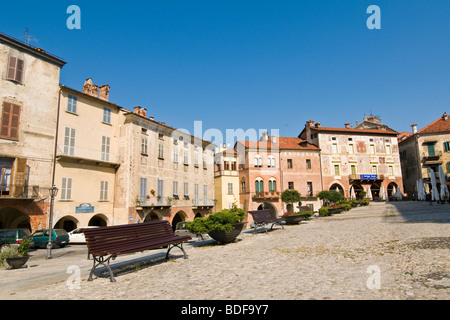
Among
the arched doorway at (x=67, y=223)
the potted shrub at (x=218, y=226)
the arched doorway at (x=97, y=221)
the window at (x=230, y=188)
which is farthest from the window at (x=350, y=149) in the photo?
the arched doorway at (x=67, y=223)

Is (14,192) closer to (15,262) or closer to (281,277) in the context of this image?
(15,262)

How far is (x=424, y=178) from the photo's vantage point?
147ft

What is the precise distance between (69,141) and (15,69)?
19.4ft

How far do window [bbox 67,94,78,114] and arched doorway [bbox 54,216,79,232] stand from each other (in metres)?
8.51

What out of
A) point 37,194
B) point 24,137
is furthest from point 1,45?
point 37,194

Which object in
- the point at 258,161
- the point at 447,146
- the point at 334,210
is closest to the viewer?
the point at 334,210

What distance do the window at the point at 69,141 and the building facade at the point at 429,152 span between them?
4536 cm

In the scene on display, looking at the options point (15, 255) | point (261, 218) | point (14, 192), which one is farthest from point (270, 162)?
point (15, 255)

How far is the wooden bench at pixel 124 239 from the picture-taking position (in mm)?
6490

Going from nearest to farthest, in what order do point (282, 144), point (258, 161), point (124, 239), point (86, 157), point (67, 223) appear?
point (124, 239) → point (86, 157) → point (67, 223) → point (258, 161) → point (282, 144)

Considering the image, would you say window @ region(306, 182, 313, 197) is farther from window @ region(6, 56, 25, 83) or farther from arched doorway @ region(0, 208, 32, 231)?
window @ region(6, 56, 25, 83)

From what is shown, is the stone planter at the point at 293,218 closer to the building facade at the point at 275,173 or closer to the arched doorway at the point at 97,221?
the arched doorway at the point at 97,221

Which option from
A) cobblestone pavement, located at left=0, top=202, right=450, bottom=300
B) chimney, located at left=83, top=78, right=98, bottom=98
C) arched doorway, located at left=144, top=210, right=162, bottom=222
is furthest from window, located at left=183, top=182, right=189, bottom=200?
cobblestone pavement, located at left=0, top=202, right=450, bottom=300

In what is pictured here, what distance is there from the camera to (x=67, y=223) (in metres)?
24.5
